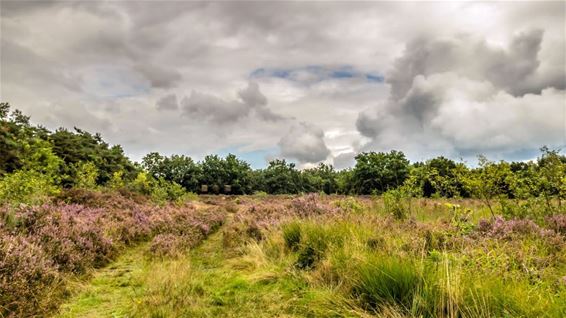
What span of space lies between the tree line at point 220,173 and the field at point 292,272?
6.30ft

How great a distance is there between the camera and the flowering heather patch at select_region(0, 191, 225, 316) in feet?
15.1

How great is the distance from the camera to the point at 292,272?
5.99 metres

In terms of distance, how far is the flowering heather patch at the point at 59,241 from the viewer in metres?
4.60

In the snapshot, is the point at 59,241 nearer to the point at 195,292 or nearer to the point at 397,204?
the point at 195,292

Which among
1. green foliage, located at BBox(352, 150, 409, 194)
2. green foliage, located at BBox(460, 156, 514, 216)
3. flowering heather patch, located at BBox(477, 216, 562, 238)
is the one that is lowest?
flowering heather patch, located at BBox(477, 216, 562, 238)

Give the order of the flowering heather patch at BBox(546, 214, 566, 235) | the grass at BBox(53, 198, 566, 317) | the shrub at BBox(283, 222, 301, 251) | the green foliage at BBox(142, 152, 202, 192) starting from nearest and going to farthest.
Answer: the grass at BBox(53, 198, 566, 317) < the shrub at BBox(283, 222, 301, 251) < the flowering heather patch at BBox(546, 214, 566, 235) < the green foliage at BBox(142, 152, 202, 192)

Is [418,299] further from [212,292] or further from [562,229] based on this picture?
[562,229]

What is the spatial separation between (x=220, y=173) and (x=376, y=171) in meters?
27.4

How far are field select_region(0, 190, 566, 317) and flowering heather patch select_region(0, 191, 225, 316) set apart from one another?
0.09ft

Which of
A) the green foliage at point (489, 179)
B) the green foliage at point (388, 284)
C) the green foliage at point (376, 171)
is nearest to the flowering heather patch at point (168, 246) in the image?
the green foliage at point (388, 284)

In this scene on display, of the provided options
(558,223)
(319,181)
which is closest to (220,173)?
(319,181)

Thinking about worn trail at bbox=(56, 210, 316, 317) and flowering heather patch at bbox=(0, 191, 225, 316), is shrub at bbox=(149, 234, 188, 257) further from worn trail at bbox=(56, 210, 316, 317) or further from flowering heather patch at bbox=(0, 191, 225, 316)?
worn trail at bbox=(56, 210, 316, 317)

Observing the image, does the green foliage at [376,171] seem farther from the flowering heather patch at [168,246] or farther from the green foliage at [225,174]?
the flowering heather patch at [168,246]

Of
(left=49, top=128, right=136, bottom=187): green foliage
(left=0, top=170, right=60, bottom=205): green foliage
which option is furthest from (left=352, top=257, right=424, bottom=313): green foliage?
(left=49, top=128, right=136, bottom=187): green foliage
